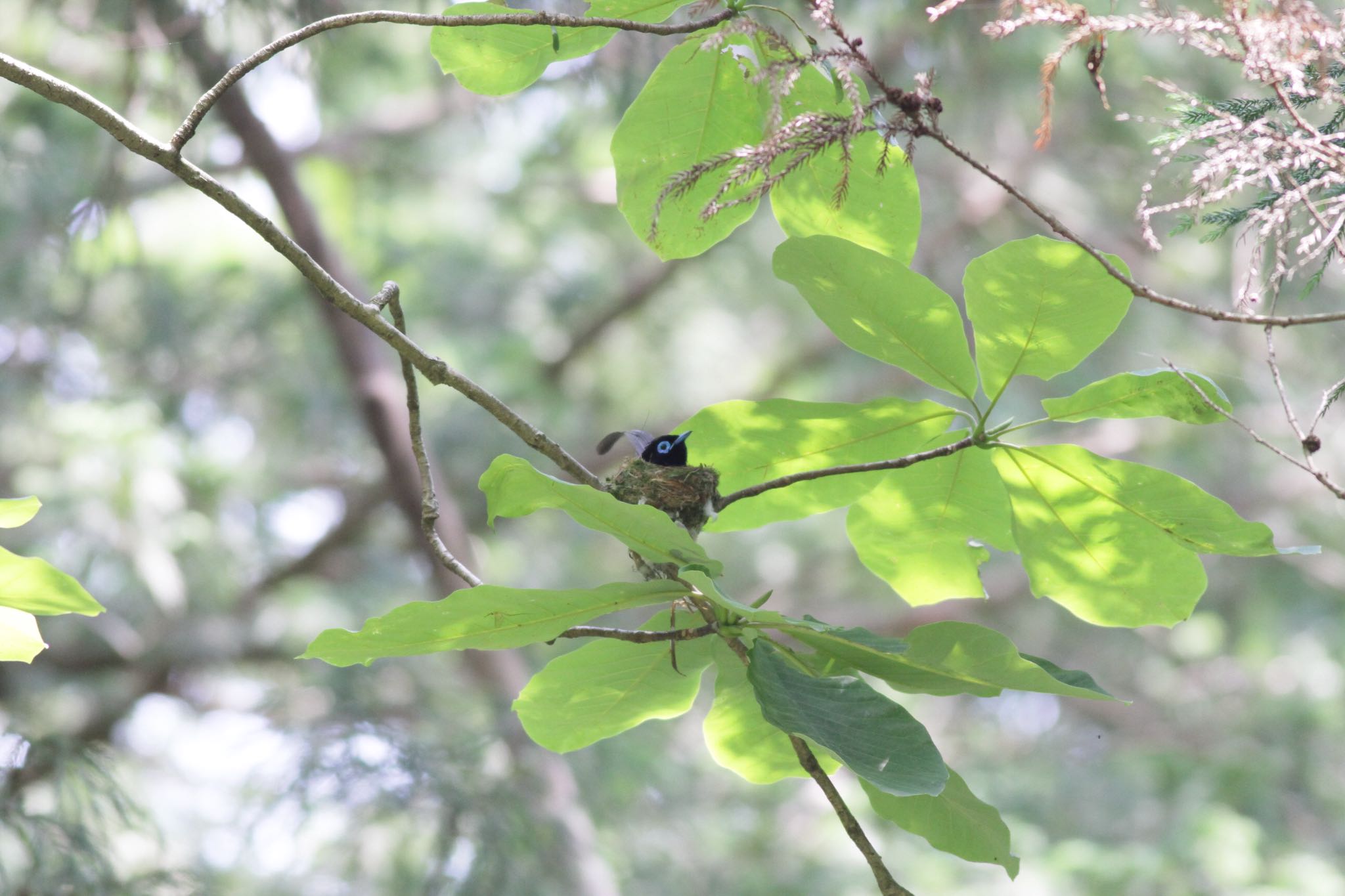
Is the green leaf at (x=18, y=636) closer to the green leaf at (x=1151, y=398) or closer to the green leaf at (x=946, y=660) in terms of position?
the green leaf at (x=946, y=660)

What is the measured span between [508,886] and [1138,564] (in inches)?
128

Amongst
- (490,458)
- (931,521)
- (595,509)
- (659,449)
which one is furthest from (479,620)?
(490,458)

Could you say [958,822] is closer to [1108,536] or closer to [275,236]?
[1108,536]

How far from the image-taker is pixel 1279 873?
223 inches

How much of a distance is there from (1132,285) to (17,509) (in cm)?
97

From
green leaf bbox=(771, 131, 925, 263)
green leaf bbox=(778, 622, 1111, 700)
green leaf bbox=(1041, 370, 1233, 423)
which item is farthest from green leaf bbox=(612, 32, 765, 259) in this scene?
green leaf bbox=(778, 622, 1111, 700)

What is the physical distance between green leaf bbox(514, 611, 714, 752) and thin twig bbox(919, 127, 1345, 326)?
1.54 feet

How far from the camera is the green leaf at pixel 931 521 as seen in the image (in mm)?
1160

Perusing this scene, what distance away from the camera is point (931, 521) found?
46.4 inches

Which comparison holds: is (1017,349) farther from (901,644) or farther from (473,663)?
(473,663)

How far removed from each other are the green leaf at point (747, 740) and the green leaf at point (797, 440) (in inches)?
7.3

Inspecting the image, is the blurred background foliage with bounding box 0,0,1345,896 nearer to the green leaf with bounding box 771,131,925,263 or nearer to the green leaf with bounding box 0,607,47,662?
the green leaf with bounding box 0,607,47,662

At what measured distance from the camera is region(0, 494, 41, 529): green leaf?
37.1 inches

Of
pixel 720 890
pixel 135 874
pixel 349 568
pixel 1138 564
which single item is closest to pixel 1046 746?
pixel 720 890
